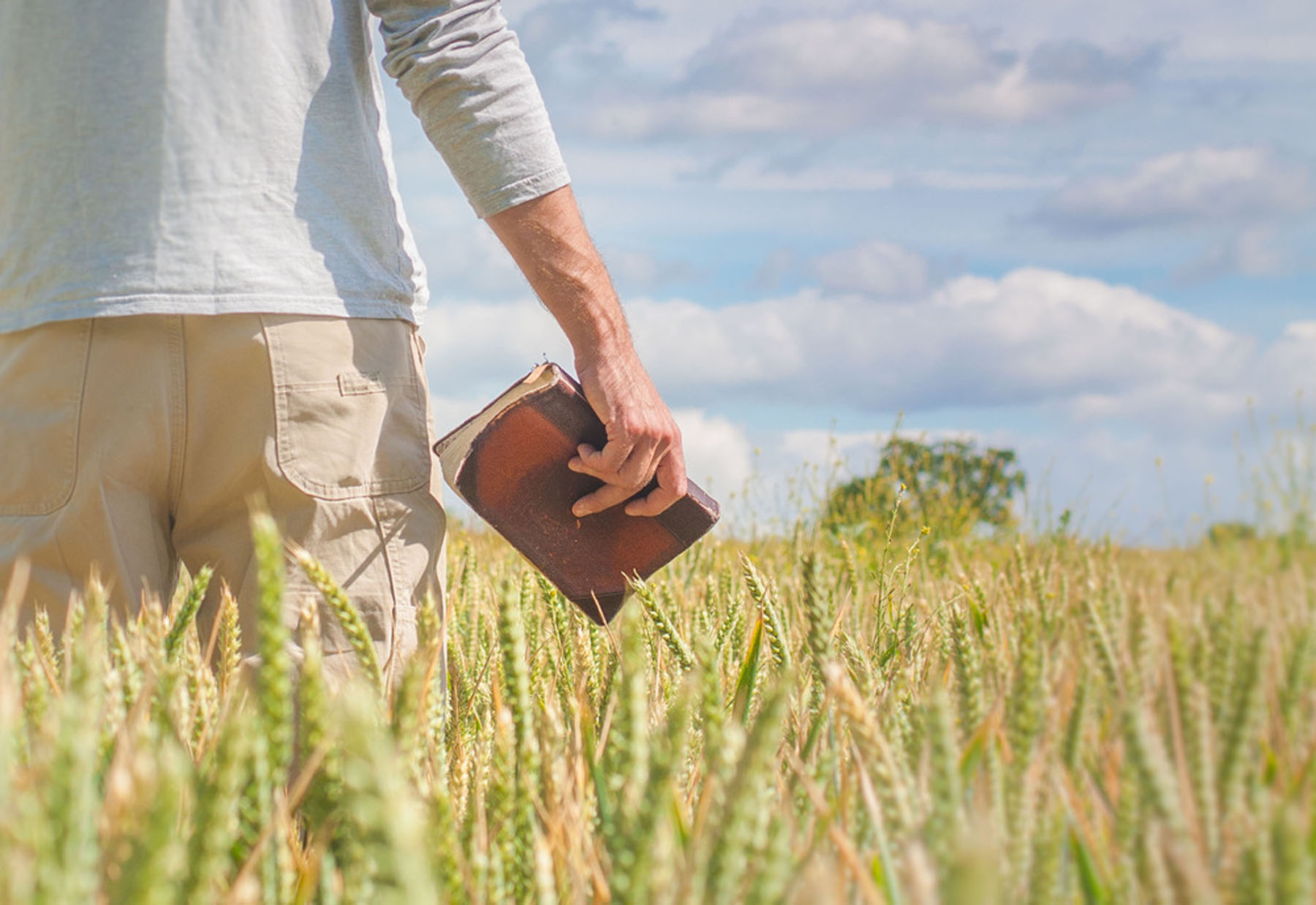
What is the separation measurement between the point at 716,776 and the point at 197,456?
1.46 m

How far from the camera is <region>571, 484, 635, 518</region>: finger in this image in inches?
87.0

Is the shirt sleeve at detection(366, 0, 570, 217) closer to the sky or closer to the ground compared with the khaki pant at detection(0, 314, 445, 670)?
closer to the sky

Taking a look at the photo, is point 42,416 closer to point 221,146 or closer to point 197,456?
point 197,456

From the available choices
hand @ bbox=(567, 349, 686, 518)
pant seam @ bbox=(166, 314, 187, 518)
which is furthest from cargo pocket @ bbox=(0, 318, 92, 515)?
hand @ bbox=(567, 349, 686, 518)

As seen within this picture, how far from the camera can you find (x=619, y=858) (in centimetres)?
77

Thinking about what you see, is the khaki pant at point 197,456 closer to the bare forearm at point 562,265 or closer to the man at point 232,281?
the man at point 232,281

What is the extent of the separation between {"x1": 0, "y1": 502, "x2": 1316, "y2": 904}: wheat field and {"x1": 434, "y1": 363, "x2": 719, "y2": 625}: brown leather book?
826 millimetres

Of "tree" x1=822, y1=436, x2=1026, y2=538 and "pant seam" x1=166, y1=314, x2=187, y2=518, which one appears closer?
"pant seam" x1=166, y1=314, x2=187, y2=518

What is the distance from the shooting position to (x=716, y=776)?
0.93 m

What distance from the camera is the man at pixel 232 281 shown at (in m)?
2.02

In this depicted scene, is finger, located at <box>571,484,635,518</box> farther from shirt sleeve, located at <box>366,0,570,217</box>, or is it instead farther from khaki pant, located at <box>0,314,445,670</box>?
shirt sleeve, located at <box>366,0,570,217</box>

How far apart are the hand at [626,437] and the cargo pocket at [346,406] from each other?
1.10 feet

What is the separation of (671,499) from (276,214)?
0.89m

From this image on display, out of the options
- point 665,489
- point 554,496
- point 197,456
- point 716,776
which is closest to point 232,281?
point 197,456
